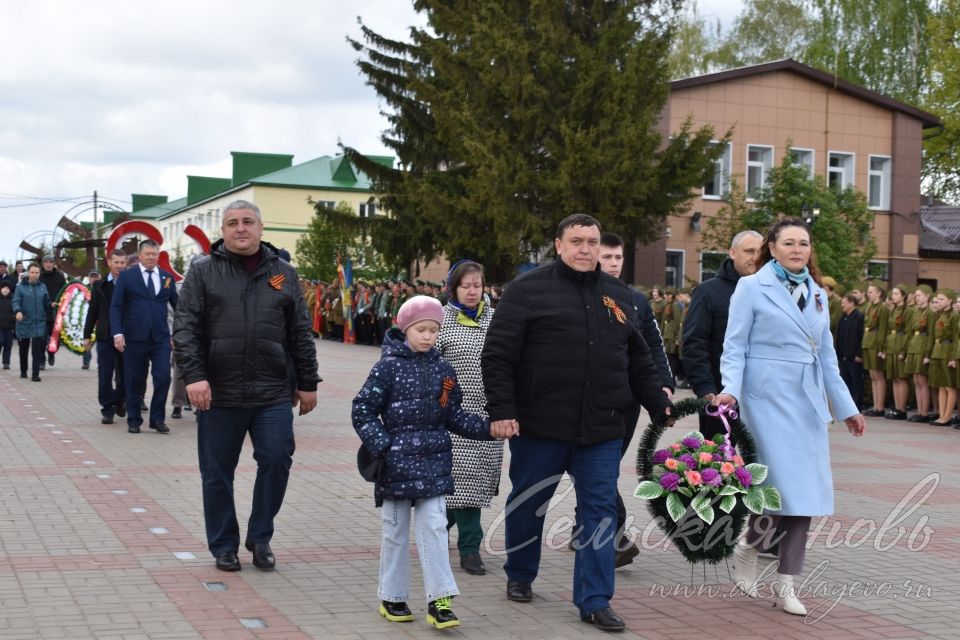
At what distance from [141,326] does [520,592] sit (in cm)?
785

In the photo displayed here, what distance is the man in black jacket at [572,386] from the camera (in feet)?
19.0

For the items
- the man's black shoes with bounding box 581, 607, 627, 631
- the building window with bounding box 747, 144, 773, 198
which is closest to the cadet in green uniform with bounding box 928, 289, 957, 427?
the man's black shoes with bounding box 581, 607, 627, 631

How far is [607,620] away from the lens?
5.64 metres

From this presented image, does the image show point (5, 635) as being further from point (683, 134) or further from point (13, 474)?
point (683, 134)

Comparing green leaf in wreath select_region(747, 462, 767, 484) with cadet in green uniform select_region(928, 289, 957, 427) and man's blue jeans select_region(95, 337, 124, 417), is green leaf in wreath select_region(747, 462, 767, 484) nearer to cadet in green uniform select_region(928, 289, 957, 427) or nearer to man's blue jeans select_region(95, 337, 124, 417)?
man's blue jeans select_region(95, 337, 124, 417)

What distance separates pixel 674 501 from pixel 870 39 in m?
48.0

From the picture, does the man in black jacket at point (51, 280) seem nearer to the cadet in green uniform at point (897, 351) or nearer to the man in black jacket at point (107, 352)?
the man in black jacket at point (107, 352)

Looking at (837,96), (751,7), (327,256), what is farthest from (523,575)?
(751,7)

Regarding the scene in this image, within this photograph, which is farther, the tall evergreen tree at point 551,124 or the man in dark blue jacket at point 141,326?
the tall evergreen tree at point 551,124

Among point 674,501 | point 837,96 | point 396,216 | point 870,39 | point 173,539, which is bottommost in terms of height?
point 173,539

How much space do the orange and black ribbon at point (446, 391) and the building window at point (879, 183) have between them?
33889mm

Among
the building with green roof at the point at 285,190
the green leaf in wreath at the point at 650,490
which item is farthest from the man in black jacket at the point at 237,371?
the building with green roof at the point at 285,190

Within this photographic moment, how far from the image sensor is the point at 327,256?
52.0 m

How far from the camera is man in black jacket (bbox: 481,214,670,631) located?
580cm
